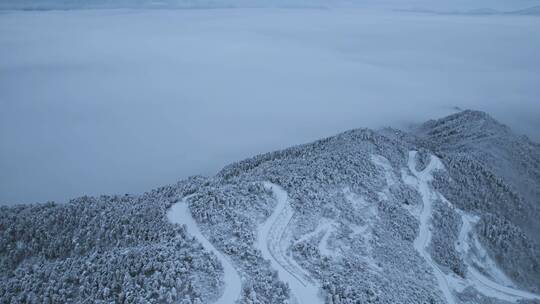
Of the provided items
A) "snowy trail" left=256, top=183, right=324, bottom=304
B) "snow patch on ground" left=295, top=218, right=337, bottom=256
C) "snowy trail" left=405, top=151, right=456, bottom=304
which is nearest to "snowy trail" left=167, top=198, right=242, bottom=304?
"snowy trail" left=256, top=183, right=324, bottom=304

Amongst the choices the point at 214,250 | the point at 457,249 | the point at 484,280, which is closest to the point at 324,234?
the point at 214,250

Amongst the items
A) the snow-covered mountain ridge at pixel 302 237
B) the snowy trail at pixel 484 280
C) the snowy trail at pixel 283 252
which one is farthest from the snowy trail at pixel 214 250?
the snowy trail at pixel 484 280

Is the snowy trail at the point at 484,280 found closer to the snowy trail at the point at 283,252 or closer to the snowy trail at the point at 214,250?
the snowy trail at the point at 283,252

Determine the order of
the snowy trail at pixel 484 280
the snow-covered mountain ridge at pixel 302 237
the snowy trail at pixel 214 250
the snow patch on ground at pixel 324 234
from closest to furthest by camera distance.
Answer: the snowy trail at pixel 214 250 → the snow-covered mountain ridge at pixel 302 237 → the snow patch on ground at pixel 324 234 → the snowy trail at pixel 484 280

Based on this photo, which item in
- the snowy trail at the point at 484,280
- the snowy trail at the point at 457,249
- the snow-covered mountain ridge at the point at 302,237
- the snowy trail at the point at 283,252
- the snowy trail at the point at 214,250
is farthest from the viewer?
the snowy trail at the point at 484,280

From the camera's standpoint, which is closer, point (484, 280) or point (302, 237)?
point (302, 237)

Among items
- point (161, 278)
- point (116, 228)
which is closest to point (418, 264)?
point (161, 278)

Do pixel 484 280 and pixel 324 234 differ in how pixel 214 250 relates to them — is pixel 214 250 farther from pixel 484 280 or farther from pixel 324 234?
pixel 484 280

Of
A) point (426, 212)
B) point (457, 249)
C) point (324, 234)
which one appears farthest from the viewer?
point (426, 212)
